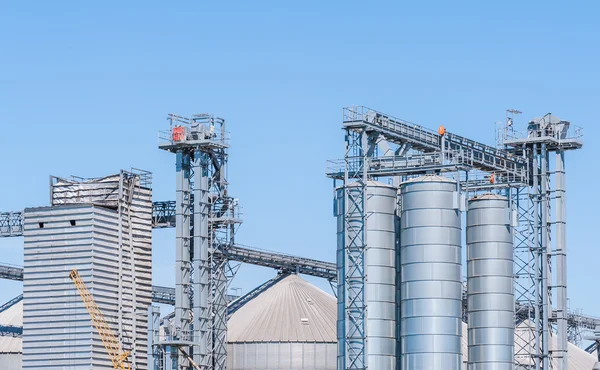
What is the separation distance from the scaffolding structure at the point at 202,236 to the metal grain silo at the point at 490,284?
61.9 feet

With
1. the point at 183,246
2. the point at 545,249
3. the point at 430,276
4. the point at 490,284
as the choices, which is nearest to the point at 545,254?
the point at 545,249

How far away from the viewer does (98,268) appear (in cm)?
10056

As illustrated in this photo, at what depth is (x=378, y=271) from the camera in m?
87.1

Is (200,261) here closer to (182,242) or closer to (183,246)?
(183,246)

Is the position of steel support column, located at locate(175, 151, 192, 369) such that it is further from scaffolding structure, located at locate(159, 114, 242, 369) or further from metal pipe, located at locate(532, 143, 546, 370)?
metal pipe, located at locate(532, 143, 546, 370)

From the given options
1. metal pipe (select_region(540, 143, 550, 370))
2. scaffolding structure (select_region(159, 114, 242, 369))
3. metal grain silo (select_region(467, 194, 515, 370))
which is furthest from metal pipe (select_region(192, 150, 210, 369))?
metal pipe (select_region(540, 143, 550, 370))

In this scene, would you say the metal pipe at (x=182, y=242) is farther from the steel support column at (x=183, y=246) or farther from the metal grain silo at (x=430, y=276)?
the metal grain silo at (x=430, y=276)

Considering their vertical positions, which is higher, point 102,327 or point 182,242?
point 182,242

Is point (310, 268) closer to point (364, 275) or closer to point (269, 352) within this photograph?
point (269, 352)

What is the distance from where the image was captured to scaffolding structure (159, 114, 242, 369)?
99.6 m

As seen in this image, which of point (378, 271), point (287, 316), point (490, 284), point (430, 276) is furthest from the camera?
point (287, 316)

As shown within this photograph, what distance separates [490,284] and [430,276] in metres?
6.78

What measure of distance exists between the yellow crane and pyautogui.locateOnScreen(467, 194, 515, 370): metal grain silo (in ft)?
83.5

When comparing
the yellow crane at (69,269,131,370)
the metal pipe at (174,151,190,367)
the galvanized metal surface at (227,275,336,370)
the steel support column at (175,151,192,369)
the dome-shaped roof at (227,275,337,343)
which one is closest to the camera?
the yellow crane at (69,269,131,370)
